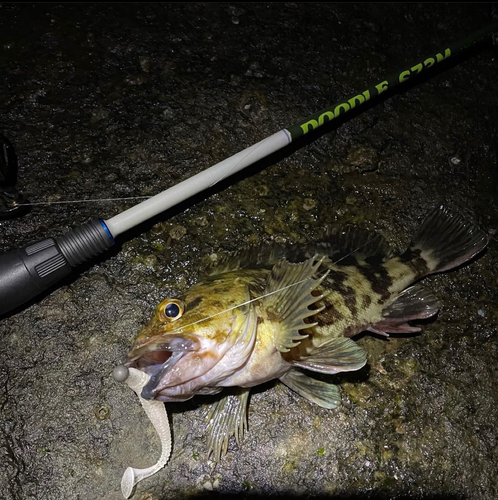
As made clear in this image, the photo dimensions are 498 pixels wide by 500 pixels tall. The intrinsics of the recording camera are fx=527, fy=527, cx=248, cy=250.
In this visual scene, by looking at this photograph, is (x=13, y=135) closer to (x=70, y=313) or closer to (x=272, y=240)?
(x=70, y=313)

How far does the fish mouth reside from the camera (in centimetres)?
231

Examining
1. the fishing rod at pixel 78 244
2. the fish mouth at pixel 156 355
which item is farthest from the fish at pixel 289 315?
the fishing rod at pixel 78 244

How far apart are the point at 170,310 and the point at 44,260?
0.69 meters

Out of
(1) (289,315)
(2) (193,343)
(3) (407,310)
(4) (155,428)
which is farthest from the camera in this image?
(3) (407,310)

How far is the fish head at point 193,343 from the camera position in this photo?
232 centimetres

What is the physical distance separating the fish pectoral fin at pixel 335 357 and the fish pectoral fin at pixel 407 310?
384 millimetres

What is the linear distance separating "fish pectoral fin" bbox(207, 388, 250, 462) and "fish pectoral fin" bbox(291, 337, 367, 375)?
372 mm

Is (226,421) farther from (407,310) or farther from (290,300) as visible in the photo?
(407,310)

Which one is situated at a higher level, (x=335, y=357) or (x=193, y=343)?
(x=193, y=343)

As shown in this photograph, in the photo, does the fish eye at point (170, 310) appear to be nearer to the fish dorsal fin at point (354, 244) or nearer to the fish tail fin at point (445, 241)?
the fish dorsal fin at point (354, 244)

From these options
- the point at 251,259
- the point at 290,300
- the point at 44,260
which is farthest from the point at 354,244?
the point at 44,260

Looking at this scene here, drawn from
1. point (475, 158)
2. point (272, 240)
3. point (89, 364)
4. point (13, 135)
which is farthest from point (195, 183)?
point (475, 158)

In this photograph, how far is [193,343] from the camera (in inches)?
92.8

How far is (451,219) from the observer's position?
3.23 metres
